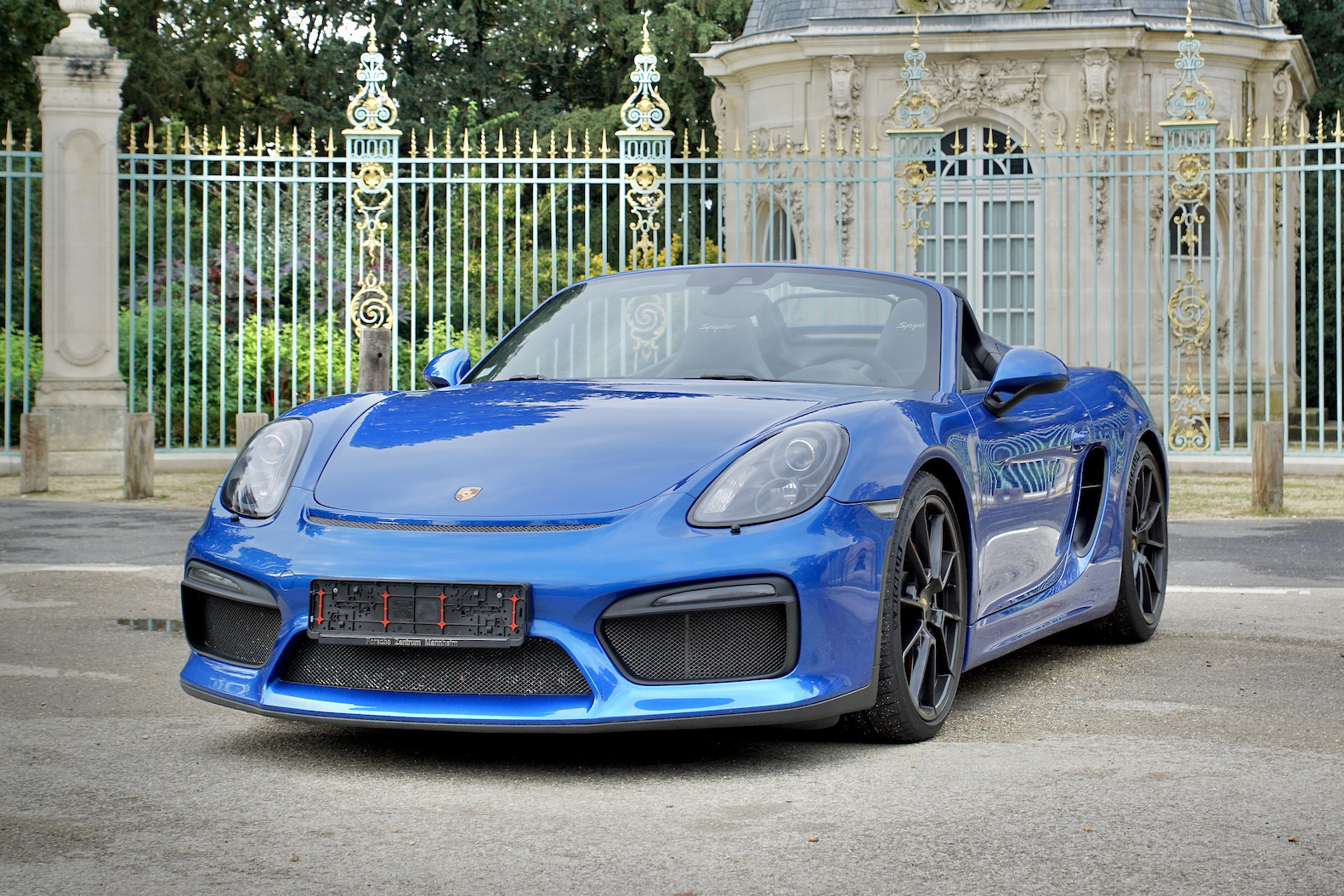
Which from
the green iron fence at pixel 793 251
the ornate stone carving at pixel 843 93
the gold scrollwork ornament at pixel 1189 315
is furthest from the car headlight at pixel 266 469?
the ornate stone carving at pixel 843 93

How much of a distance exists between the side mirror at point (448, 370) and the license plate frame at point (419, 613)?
1520 mm

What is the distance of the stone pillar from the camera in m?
15.1

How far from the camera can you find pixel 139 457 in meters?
12.9

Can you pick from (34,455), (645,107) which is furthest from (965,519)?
(645,107)

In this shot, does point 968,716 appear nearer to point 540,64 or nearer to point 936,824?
point 936,824

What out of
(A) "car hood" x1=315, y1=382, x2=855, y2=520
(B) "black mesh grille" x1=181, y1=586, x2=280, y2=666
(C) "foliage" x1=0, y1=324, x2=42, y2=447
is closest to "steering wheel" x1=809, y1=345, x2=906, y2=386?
(A) "car hood" x1=315, y1=382, x2=855, y2=520

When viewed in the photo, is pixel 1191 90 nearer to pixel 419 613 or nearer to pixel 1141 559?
pixel 1141 559

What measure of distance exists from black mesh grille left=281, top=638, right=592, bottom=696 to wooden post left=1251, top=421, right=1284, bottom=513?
8.84m

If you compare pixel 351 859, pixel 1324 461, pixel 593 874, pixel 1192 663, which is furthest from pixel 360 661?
pixel 1324 461

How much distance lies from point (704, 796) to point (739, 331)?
6.05 ft

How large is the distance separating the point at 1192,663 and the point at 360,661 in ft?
10.2

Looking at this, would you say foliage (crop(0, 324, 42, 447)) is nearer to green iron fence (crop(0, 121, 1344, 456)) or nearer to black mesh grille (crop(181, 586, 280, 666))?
green iron fence (crop(0, 121, 1344, 456))

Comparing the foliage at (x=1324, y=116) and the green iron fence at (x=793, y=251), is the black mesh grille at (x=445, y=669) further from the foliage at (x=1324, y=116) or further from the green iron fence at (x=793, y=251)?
the foliage at (x=1324, y=116)

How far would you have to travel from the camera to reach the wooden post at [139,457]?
506 inches
